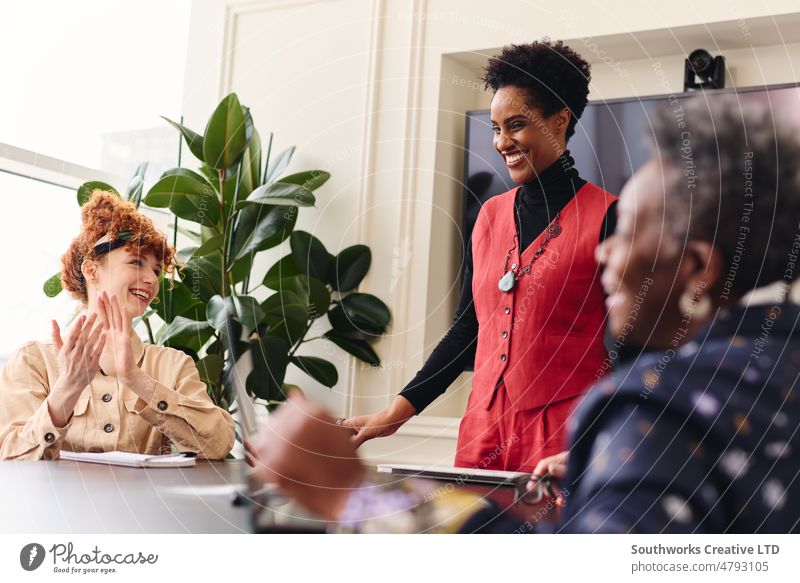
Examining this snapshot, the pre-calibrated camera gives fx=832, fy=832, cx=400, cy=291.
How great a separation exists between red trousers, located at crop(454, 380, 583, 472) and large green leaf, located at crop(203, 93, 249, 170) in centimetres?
111

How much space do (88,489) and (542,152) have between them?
0.88 meters

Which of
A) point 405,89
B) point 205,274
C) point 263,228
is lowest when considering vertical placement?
point 205,274

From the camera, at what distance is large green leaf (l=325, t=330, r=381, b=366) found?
2.36 m

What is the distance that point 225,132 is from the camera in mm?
2215

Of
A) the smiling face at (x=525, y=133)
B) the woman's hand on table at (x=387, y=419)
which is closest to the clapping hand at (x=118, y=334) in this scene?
the woman's hand on table at (x=387, y=419)

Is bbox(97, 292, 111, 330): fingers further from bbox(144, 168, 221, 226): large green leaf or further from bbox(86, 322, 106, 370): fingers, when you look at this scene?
bbox(144, 168, 221, 226): large green leaf

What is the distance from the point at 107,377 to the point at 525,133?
0.84m

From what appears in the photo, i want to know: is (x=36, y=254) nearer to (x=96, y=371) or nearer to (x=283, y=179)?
(x=283, y=179)

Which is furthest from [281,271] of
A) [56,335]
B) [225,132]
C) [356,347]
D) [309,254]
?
[56,335]

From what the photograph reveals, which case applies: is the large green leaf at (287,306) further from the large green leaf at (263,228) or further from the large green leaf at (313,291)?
the large green leaf at (263,228)

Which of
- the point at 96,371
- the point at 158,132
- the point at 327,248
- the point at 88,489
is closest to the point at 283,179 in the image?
the point at 327,248

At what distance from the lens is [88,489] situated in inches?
37.7

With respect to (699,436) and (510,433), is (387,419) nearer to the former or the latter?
(510,433)

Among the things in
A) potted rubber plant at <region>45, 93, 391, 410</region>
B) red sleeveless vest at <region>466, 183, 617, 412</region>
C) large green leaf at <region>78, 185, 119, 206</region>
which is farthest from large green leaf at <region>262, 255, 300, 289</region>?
red sleeveless vest at <region>466, 183, 617, 412</region>
